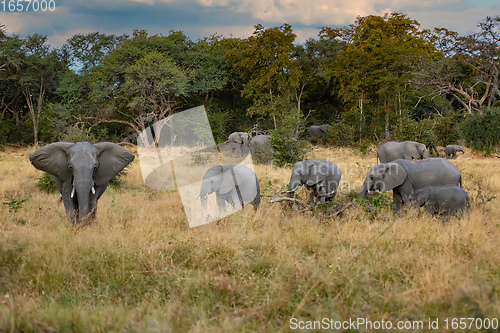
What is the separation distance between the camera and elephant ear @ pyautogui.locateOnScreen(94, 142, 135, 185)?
7445 millimetres

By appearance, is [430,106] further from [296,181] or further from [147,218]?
[147,218]

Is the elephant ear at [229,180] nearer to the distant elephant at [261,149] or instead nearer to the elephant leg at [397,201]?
the elephant leg at [397,201]

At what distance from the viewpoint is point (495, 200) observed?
9.15 metres

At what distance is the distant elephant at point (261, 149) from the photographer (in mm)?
18398

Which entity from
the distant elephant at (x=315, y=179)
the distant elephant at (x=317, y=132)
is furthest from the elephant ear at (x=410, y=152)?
the distant elephant at (x=317, y=132)

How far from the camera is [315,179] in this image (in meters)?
9.19

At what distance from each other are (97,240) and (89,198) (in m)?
1.79

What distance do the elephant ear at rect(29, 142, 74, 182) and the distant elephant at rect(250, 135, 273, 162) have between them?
1039 cm

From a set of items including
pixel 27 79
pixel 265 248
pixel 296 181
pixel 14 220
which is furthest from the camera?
pixel 27 79

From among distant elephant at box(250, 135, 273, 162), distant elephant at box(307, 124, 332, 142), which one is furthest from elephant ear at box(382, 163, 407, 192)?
distant elephant at box(307, 124, 332, 142)

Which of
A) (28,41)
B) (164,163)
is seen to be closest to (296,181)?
(164,163)

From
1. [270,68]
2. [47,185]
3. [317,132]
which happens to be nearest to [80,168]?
[47,185]

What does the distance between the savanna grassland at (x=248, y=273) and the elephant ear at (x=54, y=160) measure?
0.81 m

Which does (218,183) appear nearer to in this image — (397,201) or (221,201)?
(221,201)
